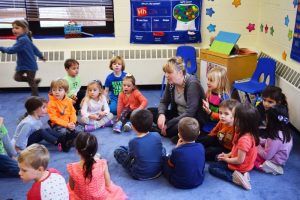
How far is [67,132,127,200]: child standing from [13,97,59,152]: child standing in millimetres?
1035

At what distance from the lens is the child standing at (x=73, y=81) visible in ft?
13.8

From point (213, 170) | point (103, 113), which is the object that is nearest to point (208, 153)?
point (213, 170)

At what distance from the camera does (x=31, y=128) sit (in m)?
3.23

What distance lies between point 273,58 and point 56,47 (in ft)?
9.85

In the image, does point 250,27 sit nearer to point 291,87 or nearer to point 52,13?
point 291,87

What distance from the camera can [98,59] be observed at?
5074 mm

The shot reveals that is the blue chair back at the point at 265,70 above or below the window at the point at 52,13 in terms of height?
below

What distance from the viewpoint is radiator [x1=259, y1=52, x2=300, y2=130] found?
144 inches

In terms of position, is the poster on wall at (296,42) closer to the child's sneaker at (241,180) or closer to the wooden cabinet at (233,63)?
the wooden cabinet at (233,63)

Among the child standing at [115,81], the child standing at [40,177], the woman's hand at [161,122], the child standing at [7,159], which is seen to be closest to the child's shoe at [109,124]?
the child standing at [115,81]

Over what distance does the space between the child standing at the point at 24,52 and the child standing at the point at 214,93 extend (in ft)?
7.45

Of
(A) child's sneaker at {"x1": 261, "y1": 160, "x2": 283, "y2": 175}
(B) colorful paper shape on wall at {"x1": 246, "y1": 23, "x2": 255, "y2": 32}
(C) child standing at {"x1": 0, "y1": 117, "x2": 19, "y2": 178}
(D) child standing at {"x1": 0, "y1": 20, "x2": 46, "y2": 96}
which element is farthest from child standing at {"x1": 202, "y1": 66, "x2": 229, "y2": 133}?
(D) child standing at {"x1": 0, "y1": 20, "x2": 46, "y2": 96}

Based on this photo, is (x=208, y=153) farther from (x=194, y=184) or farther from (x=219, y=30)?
(x=219, y=30)

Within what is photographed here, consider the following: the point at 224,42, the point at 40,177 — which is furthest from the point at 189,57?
the point at 40,177
